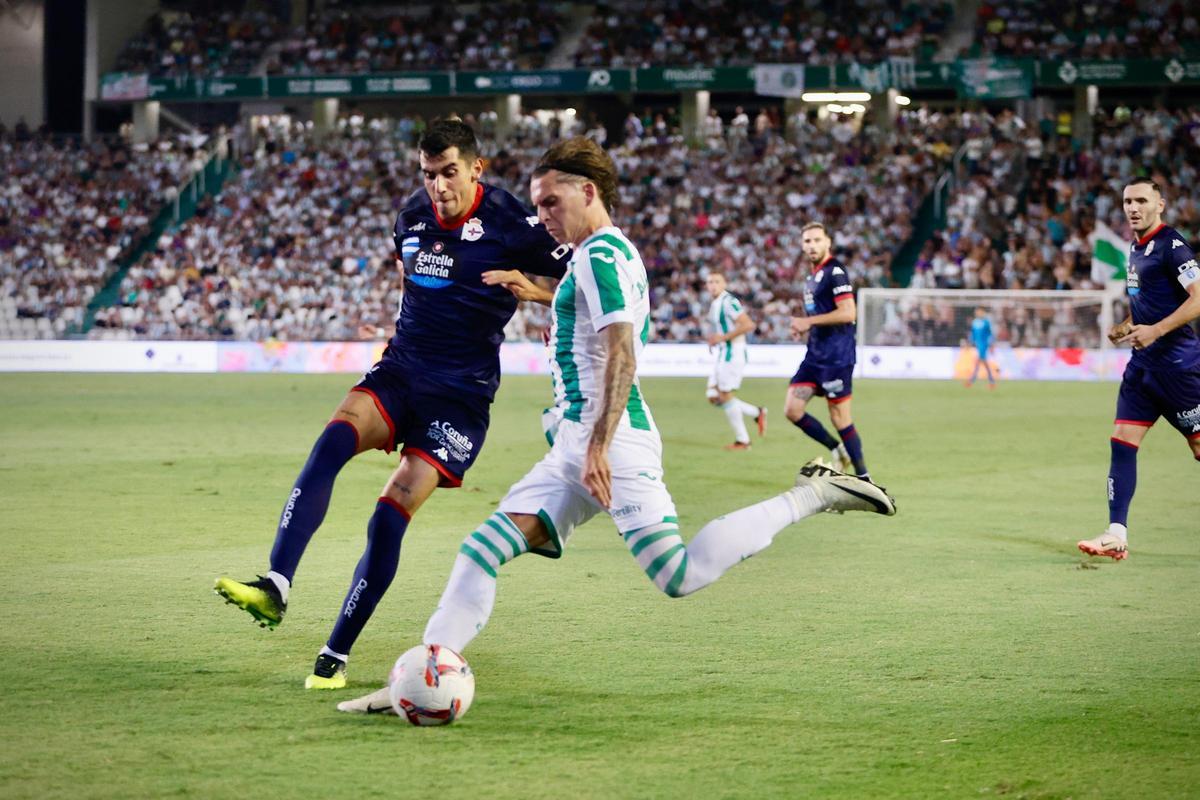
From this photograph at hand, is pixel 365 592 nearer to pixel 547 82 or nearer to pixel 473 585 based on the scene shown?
pixel 473 585

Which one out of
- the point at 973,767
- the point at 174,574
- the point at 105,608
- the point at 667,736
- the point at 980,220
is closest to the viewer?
the point at 973,767

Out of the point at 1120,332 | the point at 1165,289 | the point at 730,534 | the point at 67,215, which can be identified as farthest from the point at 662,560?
the point at 67,215

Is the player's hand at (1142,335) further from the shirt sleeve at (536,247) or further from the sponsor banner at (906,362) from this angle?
the sponsor banner at (906,362)

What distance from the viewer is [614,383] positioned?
5.05m

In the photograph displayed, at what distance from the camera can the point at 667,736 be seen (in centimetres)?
500

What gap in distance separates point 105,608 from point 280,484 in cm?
554

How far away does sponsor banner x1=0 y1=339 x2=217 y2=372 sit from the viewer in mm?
32250

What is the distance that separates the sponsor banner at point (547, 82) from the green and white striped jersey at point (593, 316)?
3861cm

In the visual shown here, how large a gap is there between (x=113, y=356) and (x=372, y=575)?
28819 millimetres

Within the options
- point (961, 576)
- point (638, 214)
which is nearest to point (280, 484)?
point (961, 576)

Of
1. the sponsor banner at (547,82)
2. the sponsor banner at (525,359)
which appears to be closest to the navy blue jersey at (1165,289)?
the sponsor banner at (525,359)

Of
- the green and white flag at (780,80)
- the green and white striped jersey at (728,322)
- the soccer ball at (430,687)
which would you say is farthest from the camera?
the green and white flag at (780,80)

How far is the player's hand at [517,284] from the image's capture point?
601 cm

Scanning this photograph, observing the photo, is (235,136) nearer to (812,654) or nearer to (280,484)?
(280,484)
